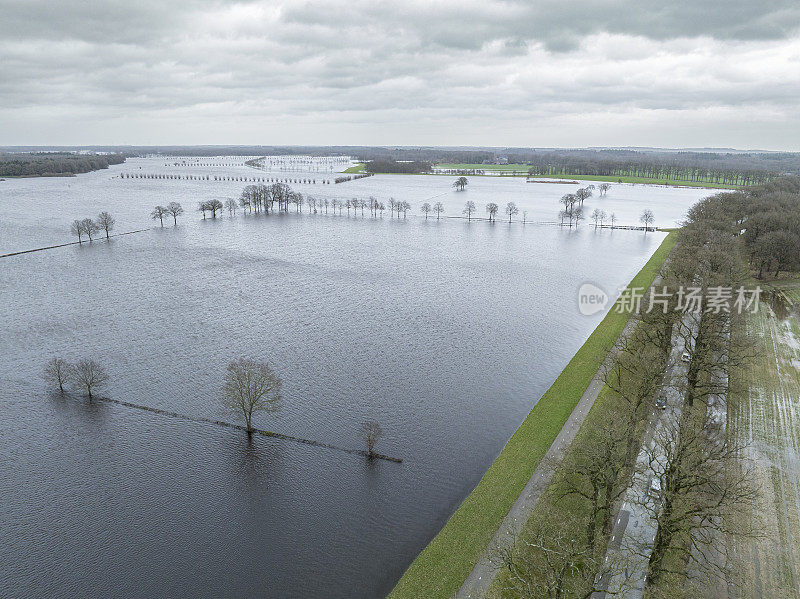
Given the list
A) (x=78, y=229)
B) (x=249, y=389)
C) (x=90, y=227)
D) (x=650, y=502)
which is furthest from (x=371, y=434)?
(x=90, y=227)

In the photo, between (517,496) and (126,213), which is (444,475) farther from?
(126,213)

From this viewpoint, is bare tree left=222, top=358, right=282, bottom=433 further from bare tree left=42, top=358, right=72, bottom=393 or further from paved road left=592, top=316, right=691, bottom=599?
paved road left=592, top=316, right=691, bottom=599

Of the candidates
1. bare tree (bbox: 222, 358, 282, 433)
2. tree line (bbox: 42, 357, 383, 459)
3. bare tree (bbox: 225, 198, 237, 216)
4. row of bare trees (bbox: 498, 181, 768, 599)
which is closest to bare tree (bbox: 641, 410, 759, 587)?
row of bare trees (bbox: 498, 181, 768, 599)

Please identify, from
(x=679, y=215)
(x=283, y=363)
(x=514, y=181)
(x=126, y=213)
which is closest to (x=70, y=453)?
(x=283, y=363)

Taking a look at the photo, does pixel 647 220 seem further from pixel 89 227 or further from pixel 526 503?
pixel 89 227

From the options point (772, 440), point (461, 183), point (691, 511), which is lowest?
point (772, 440)

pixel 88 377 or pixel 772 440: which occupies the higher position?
pixel 88 377
